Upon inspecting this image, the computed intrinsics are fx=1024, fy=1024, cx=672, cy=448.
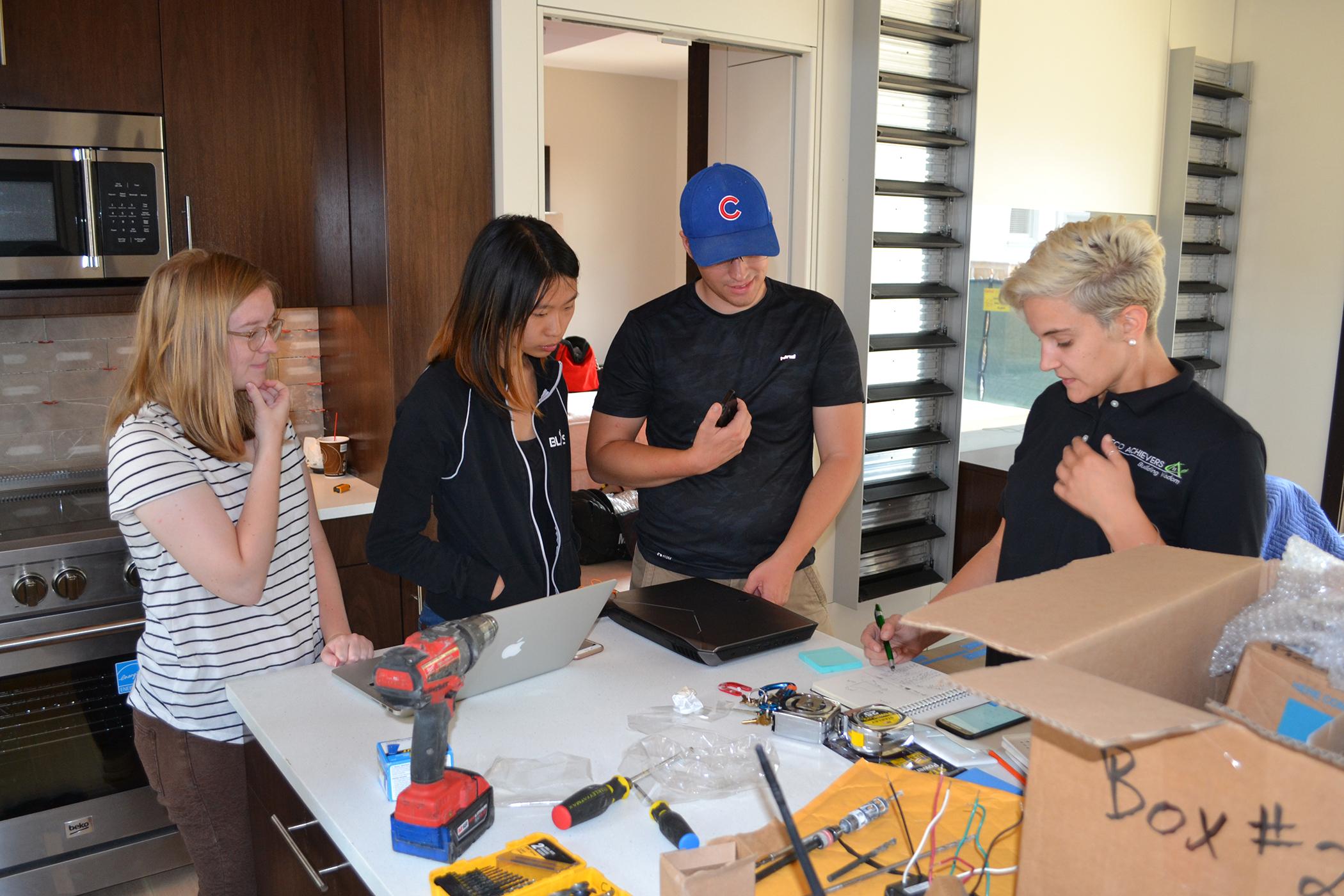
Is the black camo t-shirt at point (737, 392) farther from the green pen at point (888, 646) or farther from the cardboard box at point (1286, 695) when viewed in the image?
the cardboard box at point (1286, 695)

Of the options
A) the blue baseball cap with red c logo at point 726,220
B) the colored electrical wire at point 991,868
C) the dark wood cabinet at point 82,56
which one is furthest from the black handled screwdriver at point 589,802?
the dark wood cabinet at point 82,56

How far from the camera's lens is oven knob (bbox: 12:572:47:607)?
2.49 meters

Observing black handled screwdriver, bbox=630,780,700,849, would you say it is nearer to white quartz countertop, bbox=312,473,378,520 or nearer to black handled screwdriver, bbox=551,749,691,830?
black handled screwdriver, bbox=551,749,691,830

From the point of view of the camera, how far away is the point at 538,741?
1461 millimetres

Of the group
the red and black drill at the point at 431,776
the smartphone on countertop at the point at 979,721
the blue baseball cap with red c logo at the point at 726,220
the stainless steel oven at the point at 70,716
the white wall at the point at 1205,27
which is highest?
the white wall at the point at 1205,27

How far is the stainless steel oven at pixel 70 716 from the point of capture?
2.54m

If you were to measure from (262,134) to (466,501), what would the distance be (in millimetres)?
1601

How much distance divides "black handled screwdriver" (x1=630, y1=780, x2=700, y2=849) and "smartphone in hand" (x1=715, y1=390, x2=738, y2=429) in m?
0.96

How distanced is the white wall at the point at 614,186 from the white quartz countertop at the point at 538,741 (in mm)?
6937

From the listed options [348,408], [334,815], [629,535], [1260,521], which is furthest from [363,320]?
[1260,521]

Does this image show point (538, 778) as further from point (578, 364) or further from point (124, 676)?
point (578, 364)

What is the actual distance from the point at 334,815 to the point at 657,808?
0.40 meters

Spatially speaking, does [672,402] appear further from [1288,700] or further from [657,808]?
[1288,700]

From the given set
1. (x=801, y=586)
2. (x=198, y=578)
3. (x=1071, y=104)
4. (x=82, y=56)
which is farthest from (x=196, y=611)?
(x=1071, y=104)
